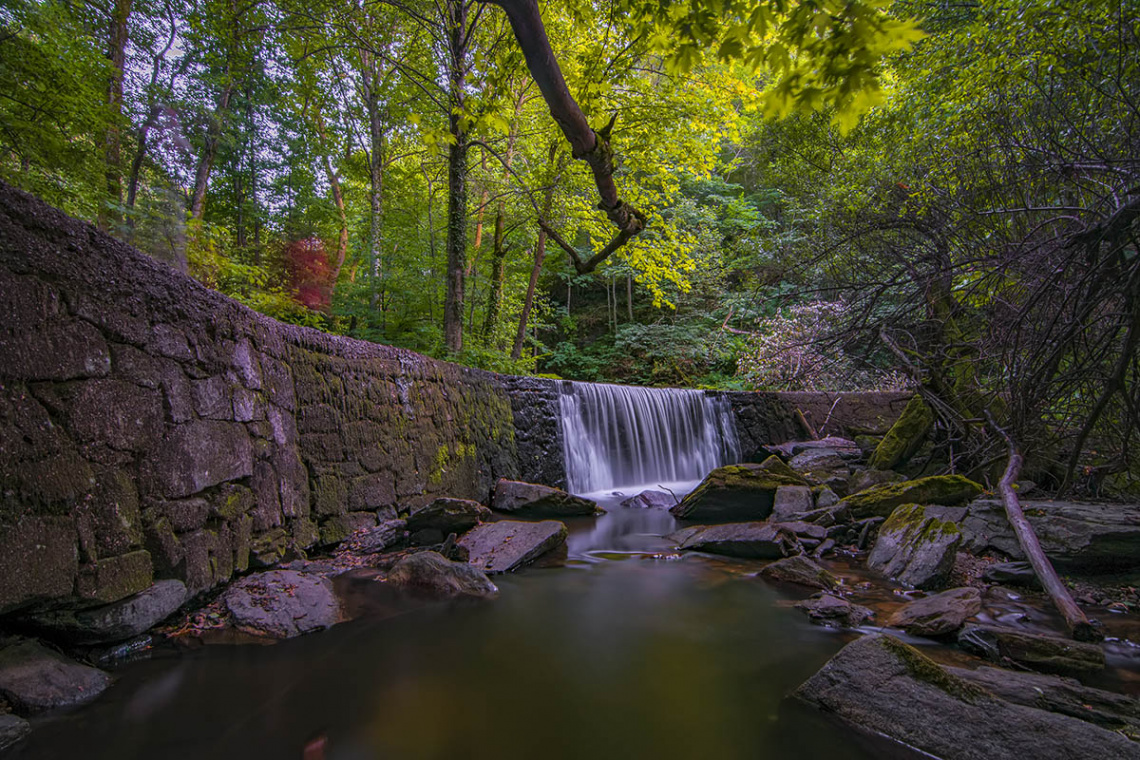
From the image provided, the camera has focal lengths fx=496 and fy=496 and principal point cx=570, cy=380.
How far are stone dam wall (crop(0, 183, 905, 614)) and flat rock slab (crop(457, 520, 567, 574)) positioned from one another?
95 centimetres

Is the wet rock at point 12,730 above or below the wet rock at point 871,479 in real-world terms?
above

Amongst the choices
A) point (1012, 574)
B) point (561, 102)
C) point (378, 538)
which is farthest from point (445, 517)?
point (1012, 574)

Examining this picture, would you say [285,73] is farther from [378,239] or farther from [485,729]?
[485,729]

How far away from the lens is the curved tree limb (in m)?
2.23

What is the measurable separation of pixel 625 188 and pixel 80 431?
358 inches

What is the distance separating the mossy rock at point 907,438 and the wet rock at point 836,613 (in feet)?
16.2

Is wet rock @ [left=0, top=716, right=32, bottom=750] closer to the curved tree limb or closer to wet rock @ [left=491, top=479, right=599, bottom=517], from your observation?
the curved tree limb

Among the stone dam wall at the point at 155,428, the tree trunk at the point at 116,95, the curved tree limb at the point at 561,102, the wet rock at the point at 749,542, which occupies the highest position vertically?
the tree trunk at the point at 116,95

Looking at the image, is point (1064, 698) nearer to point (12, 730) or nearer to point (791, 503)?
point (12, 730)

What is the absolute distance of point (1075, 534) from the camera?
3.67 m

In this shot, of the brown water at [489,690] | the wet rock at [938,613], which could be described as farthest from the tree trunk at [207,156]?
the wet rock at [938,613]

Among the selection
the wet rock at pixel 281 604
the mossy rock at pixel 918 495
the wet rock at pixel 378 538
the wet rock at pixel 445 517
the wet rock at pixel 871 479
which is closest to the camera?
the wet rock at pixel 281 604

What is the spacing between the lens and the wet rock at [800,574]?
385 centimetres

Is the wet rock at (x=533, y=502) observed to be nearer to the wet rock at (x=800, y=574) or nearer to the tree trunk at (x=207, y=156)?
the wet rock at (x=800, y=574)
